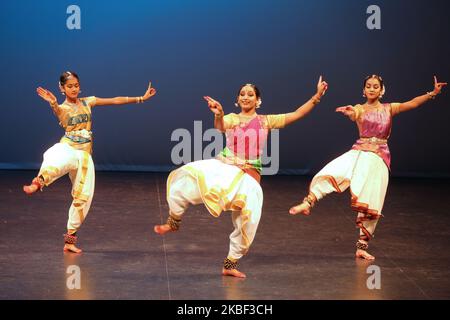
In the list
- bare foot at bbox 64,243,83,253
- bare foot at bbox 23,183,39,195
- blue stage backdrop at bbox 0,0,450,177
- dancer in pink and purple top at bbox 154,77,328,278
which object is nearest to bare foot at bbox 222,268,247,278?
dancer in pink and purple top at bbox 154,77,328,278

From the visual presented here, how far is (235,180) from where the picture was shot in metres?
4.68

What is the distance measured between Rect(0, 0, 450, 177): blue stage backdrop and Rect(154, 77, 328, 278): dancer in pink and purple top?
386 cm

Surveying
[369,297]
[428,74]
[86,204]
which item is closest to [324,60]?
[428,74]

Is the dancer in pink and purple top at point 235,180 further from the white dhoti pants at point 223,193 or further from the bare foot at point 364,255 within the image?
the bare foot at point 364,255

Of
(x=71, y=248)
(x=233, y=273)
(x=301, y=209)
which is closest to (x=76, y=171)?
(x=71, y=248)

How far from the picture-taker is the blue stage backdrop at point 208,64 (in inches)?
337

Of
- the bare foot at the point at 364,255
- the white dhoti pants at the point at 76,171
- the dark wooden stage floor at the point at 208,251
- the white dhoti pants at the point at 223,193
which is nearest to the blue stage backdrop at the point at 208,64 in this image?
the dark wooden stage floor at the point at 208,251

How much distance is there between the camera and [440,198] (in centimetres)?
777

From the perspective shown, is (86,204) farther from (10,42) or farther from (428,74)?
(428,74)

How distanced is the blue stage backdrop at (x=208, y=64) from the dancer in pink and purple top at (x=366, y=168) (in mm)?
3402

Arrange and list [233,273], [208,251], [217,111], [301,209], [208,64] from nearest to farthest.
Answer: [217,111] → [233,273] → [301,209] → [208,251] → [208,64]

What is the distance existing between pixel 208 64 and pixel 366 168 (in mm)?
3764

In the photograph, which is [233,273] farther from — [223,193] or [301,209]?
[301,209]

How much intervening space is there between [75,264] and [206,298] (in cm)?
101
